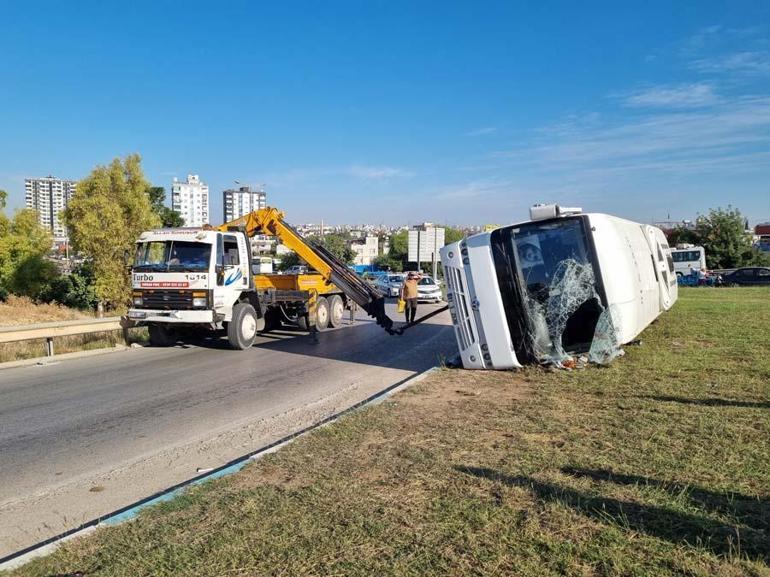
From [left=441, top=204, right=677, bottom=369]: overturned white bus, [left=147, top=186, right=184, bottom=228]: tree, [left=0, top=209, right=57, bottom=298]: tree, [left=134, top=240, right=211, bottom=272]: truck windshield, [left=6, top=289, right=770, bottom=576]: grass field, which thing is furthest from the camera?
[left=147, top=186, right=184, bottom=228]: tree

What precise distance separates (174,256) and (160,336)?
246 cm

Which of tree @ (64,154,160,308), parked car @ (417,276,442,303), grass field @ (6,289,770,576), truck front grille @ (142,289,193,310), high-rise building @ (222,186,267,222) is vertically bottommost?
grass field @ (6,289,770,576)

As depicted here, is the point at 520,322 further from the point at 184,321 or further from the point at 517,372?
the point at 184,321

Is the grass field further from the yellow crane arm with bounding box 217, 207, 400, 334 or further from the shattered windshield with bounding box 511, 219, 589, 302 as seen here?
the yellow crane arm with bounding box 217, 207, 400, 334

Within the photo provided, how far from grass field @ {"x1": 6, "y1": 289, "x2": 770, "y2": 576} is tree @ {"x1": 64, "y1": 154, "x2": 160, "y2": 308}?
21.8 m

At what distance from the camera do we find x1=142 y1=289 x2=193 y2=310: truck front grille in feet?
45.4

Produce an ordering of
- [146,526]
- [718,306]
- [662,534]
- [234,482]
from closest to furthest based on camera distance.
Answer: [662,534] → [146,526] → [234,482] → [718,306]

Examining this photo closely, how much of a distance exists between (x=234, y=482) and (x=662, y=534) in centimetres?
322

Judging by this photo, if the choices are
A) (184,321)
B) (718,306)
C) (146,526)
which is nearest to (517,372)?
(146,526)

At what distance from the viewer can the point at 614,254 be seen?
9.45 meters

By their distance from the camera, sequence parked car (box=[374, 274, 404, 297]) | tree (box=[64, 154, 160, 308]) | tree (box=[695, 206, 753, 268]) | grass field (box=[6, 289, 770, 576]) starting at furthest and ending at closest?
tree (box=[695, 206, 753, 268]), parked car (box=[374, 274, 404, 297]), tree (box=[64, 154, 160, 308]), grass field (box=[6, 289, 770, 576])

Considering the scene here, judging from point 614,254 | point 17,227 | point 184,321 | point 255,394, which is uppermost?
point 17,227

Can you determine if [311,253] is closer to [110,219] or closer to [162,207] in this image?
[110,219]

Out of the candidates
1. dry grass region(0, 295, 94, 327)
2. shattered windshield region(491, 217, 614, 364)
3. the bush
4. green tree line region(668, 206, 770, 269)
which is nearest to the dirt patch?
shattered windshield region(491, 217, 614, 364)
